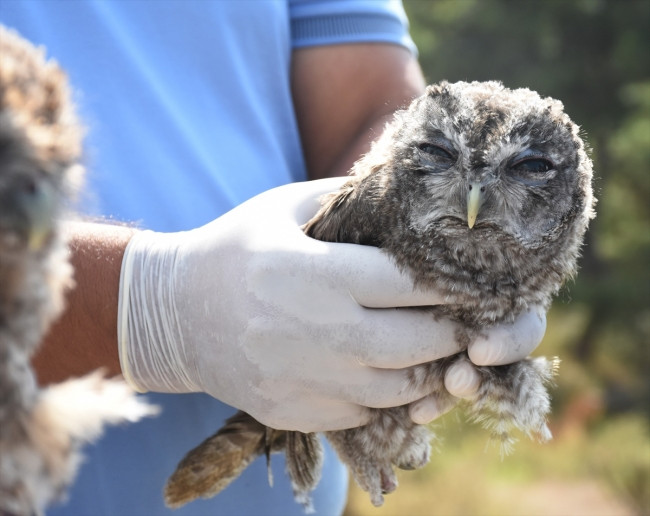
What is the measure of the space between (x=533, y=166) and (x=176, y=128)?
3.43ft

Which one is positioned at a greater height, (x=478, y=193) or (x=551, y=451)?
(x=478, y=193)

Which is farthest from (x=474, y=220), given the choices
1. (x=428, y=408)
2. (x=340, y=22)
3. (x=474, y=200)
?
(x=340, y=22)

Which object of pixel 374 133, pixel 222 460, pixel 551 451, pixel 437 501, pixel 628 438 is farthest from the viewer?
pixel 551 451

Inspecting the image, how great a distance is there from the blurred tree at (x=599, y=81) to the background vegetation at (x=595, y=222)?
0.7 inches

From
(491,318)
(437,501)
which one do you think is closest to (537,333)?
(491,318)

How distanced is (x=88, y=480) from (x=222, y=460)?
372mm

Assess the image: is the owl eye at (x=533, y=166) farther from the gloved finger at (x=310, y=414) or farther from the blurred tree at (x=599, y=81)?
the blurred tree at (x=599, y=81)

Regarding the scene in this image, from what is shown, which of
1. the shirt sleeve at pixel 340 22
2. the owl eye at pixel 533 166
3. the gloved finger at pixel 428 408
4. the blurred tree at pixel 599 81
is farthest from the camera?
the blurred tree at pixel 599 81

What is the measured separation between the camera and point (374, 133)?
2355 millimetres

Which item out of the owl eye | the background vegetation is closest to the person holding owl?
the owl eye

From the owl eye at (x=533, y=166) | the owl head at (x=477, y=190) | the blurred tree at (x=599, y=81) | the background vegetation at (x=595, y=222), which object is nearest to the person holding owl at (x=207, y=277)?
the owl head at (x=477, y=190)

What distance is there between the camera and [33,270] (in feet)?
3.22

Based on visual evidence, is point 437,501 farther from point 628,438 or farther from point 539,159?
point 539,159

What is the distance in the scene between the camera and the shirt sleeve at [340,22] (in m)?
2.37
